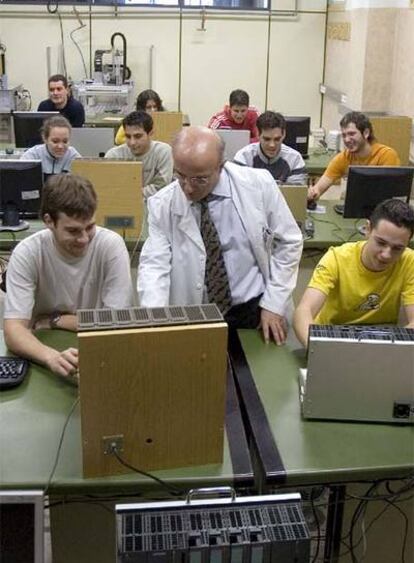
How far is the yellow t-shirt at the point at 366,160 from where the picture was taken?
432 centimetres

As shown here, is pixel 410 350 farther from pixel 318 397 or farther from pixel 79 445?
pixel 79 445

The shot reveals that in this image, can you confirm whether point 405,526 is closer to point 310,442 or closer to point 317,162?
point 310,442

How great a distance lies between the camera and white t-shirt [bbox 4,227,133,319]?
2.16 m

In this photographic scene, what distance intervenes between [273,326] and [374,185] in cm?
162

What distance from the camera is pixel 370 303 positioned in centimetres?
245

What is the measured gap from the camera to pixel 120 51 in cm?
775

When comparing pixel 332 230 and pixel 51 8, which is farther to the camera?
pixel 51 8

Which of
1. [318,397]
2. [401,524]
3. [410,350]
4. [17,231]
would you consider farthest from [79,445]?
[17,231]

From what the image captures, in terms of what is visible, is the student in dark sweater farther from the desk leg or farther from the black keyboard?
the desk leg

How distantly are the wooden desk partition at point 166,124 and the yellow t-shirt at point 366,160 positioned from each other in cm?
157

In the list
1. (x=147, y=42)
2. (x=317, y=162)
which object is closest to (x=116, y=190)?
(x=317, y=162)

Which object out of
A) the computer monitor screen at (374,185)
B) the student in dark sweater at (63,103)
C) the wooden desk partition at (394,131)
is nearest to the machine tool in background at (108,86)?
the student in dark sweater at (63,103)

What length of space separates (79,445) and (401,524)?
1031 millimetres

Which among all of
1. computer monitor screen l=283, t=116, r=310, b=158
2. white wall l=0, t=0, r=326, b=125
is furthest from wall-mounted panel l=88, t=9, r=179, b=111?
computer monitor screen l=283, t=116, r=310, b=158
